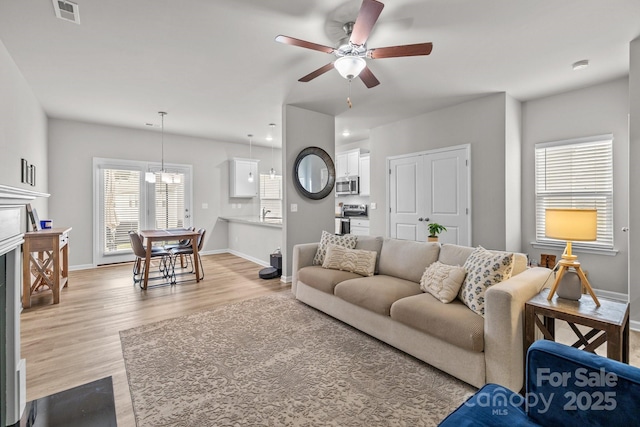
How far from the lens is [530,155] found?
4.36 meters

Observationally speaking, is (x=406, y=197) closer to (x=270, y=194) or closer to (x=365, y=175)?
(x=365, y=175)

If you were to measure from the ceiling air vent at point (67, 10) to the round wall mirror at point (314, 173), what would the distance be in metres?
2.94

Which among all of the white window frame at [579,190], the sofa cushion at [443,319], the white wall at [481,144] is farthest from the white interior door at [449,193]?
the sofa cushion at [443,319]

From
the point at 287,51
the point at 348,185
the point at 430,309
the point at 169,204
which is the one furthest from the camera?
the point at 348,185

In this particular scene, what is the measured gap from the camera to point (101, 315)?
133 inches

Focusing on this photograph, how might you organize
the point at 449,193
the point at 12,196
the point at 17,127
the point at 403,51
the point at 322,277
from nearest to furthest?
the point at 12,196, the point at 403,51, the point at 322,277, the point at 17,127, the point at 449,193

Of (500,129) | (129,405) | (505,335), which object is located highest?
(500,129)

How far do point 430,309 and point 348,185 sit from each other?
16.1ft

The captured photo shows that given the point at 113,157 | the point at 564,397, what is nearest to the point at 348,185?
the point at 113,157

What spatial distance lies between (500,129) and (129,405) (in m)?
4.93

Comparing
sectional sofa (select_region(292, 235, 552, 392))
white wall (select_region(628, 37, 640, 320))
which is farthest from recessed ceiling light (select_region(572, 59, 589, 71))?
sectional sofa (select_region(292, 235, 552, 392))

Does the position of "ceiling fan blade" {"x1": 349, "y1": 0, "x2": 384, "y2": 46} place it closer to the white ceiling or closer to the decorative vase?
the white ceiling

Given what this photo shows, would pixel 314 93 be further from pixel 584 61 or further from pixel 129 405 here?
pixel 129 405

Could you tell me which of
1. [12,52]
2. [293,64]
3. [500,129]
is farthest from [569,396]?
[12,52]
